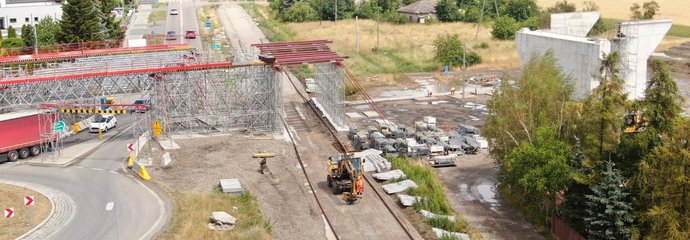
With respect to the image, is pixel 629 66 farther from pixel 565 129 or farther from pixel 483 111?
pixel 565 129

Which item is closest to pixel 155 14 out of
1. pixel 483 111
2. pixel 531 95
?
pixel 483 111

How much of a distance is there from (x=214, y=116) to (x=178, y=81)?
3389 mm

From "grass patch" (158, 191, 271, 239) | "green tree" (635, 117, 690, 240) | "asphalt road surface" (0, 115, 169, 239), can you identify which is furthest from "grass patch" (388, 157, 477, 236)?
"asphalt road surface" (0, 115, 169, 239)

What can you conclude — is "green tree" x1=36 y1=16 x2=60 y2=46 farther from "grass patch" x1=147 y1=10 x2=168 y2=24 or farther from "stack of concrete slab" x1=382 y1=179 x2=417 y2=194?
"stack of concrete slab" x1=382 y1=179 x2=417 y2=194

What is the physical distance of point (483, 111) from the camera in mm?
61094

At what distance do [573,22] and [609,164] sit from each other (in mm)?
37484

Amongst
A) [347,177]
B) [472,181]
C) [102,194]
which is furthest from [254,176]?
[472,181]

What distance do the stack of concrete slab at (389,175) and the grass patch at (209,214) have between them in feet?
25.0

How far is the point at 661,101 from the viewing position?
29297mm

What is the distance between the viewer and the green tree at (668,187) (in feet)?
87.8

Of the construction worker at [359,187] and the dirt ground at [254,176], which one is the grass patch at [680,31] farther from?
the construction worker at [359,187]

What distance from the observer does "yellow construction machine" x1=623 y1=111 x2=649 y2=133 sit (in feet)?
98.6

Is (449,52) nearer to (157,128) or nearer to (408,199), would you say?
(157,128)

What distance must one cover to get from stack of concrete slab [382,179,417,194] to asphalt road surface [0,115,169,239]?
11.3 meters
